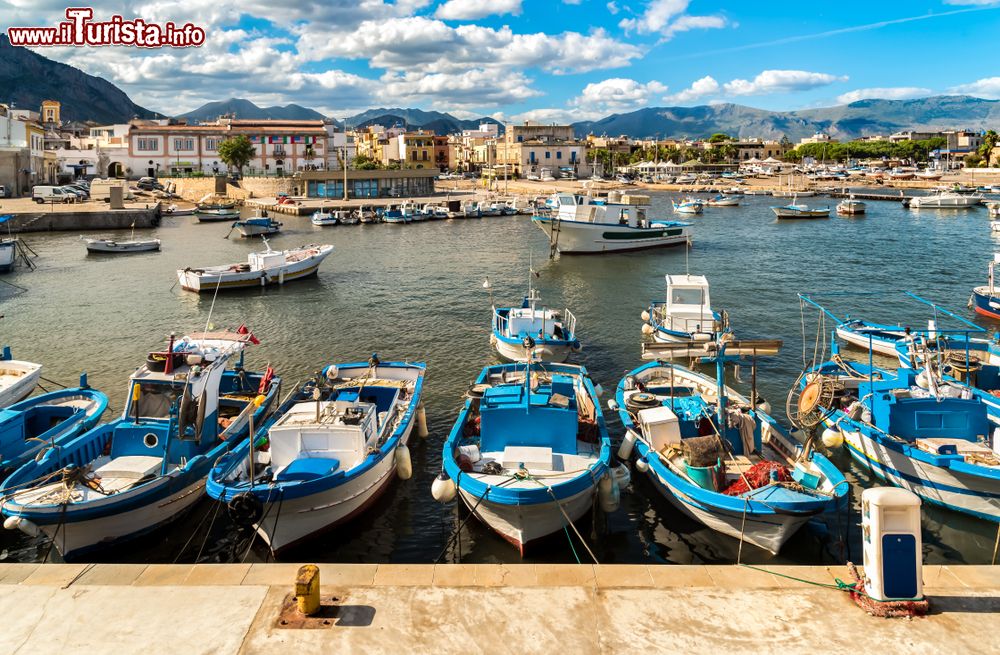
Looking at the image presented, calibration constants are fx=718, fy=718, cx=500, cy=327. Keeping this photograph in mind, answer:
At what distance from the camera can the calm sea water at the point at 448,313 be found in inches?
511

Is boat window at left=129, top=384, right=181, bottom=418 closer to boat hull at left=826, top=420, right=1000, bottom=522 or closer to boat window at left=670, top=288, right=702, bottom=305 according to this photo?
boat hull at left=826, top=420, right=1000, bottom=522

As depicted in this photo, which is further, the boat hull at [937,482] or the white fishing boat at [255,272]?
the white fishing boat at [255,272]

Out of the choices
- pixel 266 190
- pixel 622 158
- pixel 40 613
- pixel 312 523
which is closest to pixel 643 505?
pixel 312 523

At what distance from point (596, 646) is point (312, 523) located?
252 inches

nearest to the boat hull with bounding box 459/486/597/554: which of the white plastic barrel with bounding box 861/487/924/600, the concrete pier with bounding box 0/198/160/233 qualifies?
the white plastic barrel with bounding box 861/487/924/600

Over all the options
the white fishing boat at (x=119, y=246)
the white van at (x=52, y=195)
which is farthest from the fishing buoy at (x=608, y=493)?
the white van at (x=52, y=195)

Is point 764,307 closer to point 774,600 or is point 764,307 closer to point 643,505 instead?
point 643,505

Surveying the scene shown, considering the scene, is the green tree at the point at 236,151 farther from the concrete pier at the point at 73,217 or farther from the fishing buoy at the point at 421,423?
the fishing buoy at the point at 421,423

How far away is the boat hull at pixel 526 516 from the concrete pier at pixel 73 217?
6397 cm

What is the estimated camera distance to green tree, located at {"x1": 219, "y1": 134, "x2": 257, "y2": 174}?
9988 centimetres

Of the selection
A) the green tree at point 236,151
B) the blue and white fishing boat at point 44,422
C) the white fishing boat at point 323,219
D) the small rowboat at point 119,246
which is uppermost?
the green tree at point 236,151

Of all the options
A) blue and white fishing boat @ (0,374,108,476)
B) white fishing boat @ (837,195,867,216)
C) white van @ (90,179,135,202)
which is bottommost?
blue and white fishing boat @ (0,374,108,476)

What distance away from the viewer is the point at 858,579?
29.3ft

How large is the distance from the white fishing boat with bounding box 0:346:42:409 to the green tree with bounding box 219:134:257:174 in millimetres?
87267
